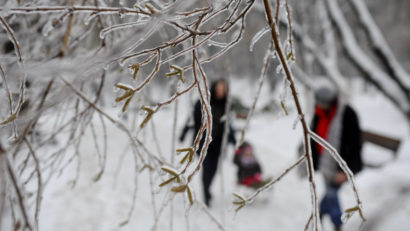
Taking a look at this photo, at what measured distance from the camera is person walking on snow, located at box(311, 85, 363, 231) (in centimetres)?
283

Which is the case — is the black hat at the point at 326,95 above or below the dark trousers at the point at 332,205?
above

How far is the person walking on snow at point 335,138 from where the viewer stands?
2832 millimetres

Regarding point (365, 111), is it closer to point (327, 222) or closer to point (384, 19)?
point (384, 19)

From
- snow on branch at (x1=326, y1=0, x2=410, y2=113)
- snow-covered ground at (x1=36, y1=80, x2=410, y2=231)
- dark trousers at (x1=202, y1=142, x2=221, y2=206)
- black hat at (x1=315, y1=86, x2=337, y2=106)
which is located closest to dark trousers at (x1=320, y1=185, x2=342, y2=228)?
snow-covered ground at (x1=36, y1=80, x2=410, y2=231)

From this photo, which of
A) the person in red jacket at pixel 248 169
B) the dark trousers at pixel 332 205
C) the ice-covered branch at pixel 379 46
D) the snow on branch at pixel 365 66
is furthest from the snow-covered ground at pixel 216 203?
the ice-covered branch at pixel 379 46

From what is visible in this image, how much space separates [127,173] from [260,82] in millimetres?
4874

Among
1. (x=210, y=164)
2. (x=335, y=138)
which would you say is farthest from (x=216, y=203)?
(x=335, y=138)

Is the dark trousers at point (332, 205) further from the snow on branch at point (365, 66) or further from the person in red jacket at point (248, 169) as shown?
the snow on branch at point (365, 66)

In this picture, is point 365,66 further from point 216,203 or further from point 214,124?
point 216,203

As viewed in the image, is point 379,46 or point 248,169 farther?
point 379,46

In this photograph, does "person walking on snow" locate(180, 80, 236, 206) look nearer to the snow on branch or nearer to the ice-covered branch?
the snow on branch

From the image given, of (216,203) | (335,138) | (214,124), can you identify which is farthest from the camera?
(216,203)

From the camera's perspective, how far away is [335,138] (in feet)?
9.38

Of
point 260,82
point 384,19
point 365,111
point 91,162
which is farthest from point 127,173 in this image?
point 384,19
